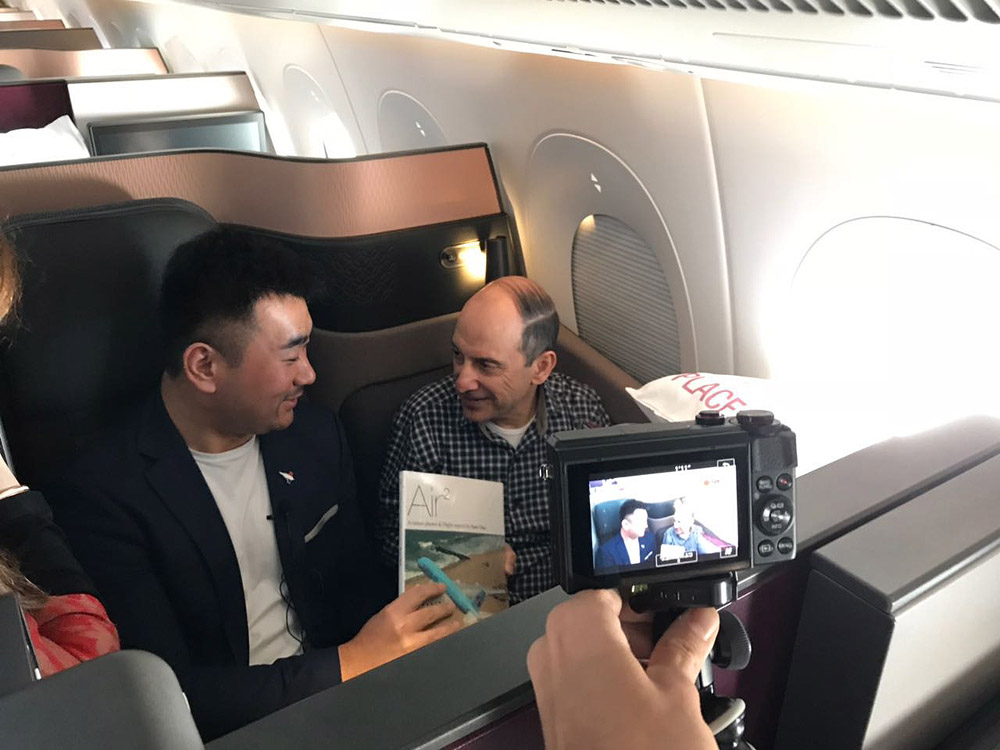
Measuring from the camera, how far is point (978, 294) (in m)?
1.35

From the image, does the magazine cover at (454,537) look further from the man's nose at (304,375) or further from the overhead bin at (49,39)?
the overhead bin at (49,39)

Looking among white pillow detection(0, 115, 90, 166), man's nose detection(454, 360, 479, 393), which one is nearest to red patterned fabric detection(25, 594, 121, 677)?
man's nose detection(454, 360, 479, 393)

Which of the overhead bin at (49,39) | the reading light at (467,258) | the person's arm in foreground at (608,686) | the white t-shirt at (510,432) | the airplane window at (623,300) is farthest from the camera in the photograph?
the overhead bin at (49,39)

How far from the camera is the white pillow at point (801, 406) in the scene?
1.51 metres

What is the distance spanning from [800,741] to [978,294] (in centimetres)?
85

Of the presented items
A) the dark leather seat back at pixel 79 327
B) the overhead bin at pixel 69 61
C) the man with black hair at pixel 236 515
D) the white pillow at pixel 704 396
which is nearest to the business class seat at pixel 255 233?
the dark leather seat back at pixel 79 327

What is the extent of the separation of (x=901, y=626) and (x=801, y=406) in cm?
86

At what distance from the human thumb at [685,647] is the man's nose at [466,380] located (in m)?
1.29

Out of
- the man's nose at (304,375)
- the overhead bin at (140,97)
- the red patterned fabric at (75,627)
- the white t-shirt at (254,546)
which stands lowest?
the white t-shirt at (254,546)

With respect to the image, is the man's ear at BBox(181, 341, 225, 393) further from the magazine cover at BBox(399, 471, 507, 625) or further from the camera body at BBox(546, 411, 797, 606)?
the camera body at BBox(546, 411, 797, 606)

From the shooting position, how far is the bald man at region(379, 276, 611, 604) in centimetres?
196

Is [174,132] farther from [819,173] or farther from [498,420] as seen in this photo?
[819,173]

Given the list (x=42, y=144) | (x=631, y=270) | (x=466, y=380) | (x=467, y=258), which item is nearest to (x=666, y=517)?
(x=466, y=380)

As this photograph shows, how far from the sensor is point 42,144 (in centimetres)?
271
